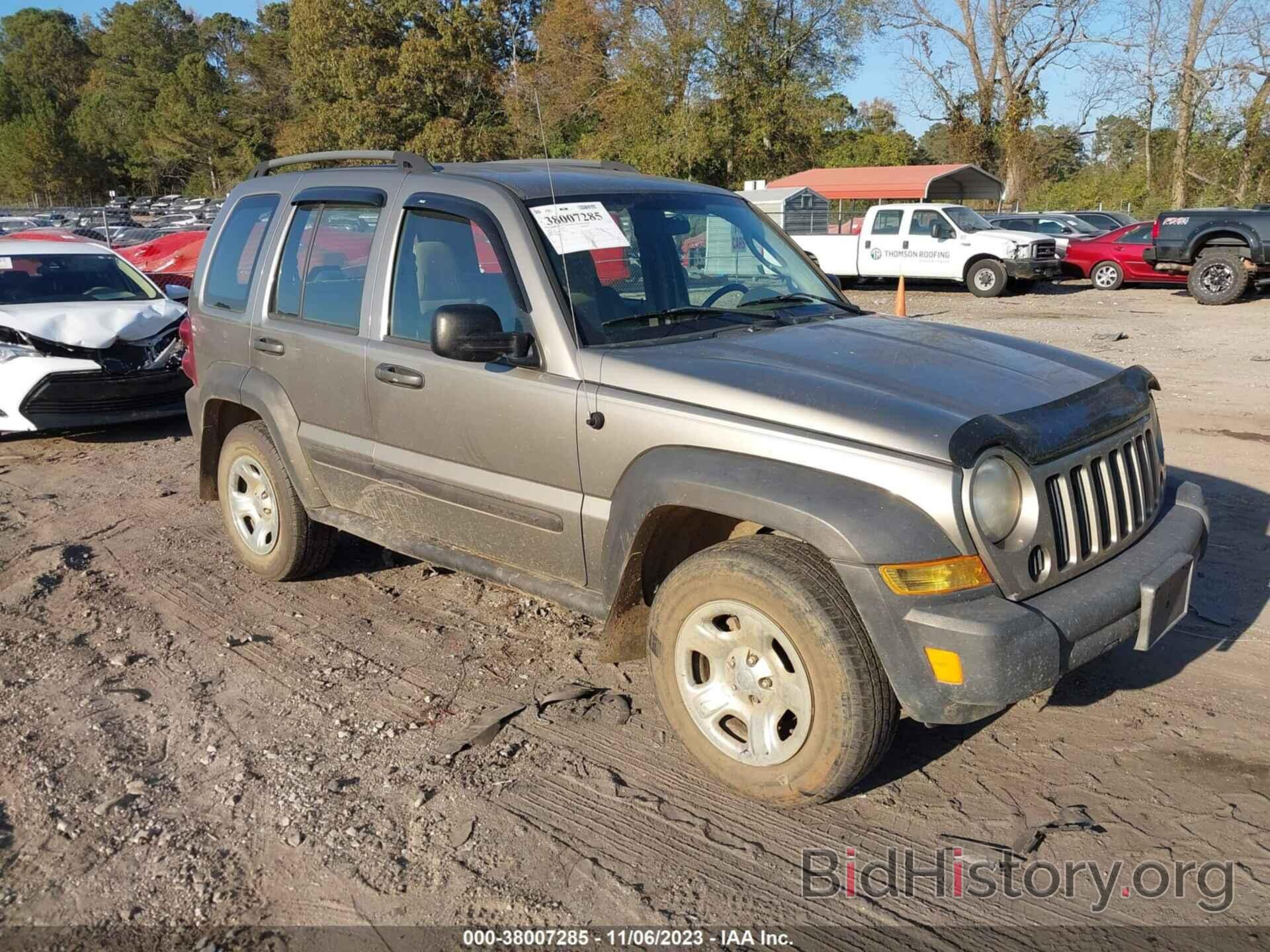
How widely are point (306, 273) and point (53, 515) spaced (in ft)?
10.2

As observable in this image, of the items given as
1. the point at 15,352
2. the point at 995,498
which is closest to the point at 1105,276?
the point at 15,352

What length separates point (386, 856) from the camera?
10.3 ft

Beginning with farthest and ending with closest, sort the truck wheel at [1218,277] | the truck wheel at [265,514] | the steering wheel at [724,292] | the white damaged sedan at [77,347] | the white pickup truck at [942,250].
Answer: the white pickup truck at [942,250]
the truck wheel at [1218,277]
the white damaged sedan at [77,347]
the truck wheel at [265,514]
the steering wheel at [724,292]

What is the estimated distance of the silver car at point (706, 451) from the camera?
2.97 metres

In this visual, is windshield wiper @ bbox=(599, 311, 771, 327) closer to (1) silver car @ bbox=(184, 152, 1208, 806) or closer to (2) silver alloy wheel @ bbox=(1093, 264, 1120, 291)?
(1) silver car @ bbox=(184, 152, 1208, 806)

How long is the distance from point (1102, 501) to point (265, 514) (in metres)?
3.97

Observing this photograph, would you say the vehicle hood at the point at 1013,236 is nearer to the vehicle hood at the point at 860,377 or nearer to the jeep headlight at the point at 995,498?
the vehicle hood at the point at 860,377

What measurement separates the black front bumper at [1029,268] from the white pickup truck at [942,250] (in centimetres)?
1

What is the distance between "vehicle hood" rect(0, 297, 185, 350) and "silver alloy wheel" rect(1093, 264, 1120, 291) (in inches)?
720

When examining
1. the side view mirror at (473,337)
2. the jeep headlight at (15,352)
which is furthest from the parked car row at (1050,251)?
the side view mirror at (473,337)

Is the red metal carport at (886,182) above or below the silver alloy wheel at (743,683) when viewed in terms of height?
above

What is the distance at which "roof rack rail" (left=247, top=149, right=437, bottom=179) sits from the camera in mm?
4500

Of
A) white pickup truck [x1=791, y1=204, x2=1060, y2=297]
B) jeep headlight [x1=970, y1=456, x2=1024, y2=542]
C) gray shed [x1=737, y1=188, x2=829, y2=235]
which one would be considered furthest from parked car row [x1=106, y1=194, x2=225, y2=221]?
jeep headlight [x1=970, y1=456, x2=1024, y2=542]

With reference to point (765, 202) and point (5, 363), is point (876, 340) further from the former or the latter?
point (765, 202)
